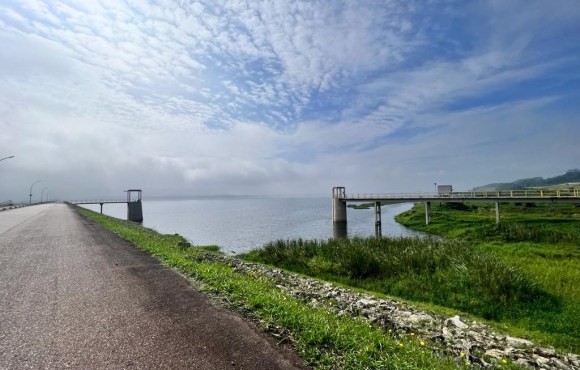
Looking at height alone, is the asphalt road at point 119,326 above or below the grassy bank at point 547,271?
above

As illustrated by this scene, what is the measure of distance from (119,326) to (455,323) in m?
10.5

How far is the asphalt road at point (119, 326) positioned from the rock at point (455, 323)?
7.03 m

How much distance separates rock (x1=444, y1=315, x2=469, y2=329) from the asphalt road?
703 cm

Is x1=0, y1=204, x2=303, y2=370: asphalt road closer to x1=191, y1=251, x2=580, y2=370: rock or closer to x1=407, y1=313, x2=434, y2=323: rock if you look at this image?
x1=191, y1=251, x2=580, y2=370: rock

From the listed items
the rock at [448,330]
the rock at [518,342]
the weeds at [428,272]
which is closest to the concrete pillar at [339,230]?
the weeds at [428,272]

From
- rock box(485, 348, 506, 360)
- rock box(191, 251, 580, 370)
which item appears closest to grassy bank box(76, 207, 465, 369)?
rock box(191, 251, 580, 370)

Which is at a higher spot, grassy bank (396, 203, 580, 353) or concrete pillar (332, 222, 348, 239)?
grassy bank (396, 203, 580, 353)

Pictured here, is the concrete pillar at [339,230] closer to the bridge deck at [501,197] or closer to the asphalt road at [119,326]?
the bridge deck at [501,197]

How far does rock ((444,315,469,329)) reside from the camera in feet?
33.9

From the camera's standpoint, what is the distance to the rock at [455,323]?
33.9 feet

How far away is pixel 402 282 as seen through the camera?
55.6ft

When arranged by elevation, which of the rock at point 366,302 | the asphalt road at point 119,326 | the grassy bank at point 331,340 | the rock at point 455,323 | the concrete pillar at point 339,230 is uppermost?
the asphalt road at point 119,326

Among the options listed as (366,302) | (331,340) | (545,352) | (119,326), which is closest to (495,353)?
(545,352)

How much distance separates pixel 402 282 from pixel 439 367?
11.5m
